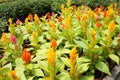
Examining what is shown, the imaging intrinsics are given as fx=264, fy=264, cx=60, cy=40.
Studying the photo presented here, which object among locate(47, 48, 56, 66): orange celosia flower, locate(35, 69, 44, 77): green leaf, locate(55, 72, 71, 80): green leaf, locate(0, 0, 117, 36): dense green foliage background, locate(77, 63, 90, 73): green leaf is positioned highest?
locate(47, 48, 56, 66): orange celosia flower

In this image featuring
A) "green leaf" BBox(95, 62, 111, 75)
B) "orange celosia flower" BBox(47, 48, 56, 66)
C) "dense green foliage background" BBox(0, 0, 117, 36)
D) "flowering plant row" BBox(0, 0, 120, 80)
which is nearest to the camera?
"orange celosia flower" BBox(47, 48, 56, 66)

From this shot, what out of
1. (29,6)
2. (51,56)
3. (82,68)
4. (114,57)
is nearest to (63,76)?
(82,68)

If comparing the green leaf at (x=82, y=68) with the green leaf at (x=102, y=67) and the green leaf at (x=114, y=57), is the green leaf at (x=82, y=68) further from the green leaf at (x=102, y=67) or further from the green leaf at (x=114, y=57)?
the green leaf at (x=114, y=57)

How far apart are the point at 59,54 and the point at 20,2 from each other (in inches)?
199

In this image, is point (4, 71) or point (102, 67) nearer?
point (4, 71)

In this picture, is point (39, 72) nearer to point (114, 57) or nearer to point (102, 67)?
point (102, 67)

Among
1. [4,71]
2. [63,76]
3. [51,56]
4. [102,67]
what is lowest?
[102,67]

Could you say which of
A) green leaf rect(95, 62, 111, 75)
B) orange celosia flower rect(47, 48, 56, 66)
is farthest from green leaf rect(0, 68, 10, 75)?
green leaf rect(95, 62, 111, 75)

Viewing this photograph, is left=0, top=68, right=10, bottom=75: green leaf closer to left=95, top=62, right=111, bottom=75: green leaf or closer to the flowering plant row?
the flowering plant row

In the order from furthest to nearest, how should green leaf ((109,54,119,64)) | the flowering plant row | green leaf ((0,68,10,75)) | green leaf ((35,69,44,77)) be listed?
green leaf ((109,54,119,64))
green leaf ((35,69,44,77))
the flowering plant row
green leaf ((0,68,10,75))

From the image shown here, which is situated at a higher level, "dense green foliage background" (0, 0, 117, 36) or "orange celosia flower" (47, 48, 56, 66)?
"orange celosia flower" (47, 48, 56, 66)

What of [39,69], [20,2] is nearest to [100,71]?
[39,69]

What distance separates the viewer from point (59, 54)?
3652 millimetres

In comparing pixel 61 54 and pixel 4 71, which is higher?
pixel 4 71
